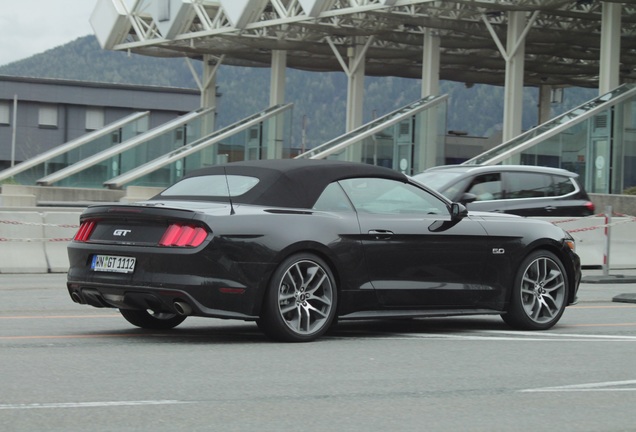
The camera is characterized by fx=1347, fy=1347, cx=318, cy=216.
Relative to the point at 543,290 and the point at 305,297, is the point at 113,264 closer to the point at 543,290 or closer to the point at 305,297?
the point at 305,297

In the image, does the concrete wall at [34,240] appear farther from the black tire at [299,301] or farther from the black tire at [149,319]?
the black tire at [299,301]

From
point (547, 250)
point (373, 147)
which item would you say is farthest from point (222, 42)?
point (547, 250)

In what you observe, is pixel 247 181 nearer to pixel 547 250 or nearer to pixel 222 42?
pixel 547 250

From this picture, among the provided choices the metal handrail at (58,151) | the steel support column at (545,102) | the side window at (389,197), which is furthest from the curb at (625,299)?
the steel support column at (545,102)

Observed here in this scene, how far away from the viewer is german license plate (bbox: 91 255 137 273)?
32.3 ft

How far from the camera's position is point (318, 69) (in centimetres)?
5744

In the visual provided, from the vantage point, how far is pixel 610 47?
35.7 meters

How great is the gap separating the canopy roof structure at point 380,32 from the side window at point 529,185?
609 inches

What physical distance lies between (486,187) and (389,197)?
9645 mm

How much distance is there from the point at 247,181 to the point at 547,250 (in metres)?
2.87

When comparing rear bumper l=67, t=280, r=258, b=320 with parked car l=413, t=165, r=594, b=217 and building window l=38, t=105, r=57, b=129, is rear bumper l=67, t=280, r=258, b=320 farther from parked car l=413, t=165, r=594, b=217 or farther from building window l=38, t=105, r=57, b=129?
building window l=38, t=105, r=57, b=129

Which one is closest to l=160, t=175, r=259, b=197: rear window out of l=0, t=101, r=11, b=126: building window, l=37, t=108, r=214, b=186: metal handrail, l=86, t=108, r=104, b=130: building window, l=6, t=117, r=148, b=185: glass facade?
l=37, t=108, r=214, b=186: metal handrail

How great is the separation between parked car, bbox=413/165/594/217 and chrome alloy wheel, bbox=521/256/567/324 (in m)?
7.57

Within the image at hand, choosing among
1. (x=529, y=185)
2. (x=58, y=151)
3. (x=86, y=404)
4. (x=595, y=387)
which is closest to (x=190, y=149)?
(x=58, y=151)
